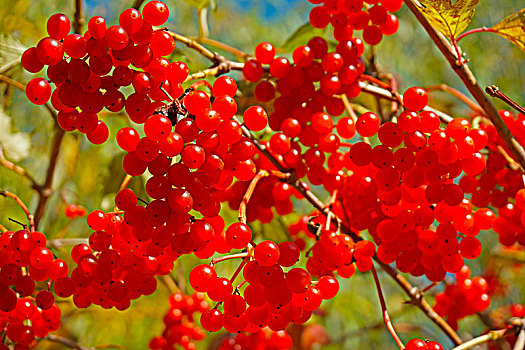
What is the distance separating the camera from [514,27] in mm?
606

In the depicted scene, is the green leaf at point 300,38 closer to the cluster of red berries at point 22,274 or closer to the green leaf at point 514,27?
the green leaf at point 514,27

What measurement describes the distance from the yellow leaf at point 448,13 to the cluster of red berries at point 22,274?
428 mm

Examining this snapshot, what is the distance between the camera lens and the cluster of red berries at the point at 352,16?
0.63m

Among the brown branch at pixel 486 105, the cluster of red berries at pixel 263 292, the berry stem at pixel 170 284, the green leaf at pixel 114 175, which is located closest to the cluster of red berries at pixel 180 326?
the berry stem at pixel 170 284

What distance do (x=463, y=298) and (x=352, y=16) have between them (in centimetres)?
41

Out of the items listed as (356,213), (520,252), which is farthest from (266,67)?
(520,252)

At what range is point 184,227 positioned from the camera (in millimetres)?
458

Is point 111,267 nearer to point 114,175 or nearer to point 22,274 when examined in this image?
point 22,274

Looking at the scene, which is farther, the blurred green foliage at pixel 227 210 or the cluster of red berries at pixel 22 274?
the blurred green foliage at pixel 227 210

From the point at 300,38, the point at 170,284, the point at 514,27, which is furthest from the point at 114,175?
the point at 514,27

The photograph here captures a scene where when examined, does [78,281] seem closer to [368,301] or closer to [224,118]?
[224,118]

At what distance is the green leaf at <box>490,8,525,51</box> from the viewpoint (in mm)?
599

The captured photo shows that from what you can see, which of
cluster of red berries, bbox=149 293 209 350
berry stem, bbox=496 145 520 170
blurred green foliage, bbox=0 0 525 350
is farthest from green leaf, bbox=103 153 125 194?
berry stem, bbox=496 145 520 170

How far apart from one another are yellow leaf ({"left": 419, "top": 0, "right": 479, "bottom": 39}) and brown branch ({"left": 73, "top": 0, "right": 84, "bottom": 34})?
389mm
